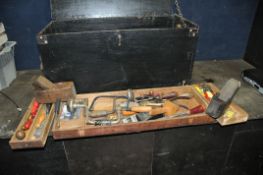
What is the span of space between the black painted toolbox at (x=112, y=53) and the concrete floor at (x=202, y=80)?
0.24m

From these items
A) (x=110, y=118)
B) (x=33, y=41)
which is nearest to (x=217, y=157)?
(x=110, y=118)

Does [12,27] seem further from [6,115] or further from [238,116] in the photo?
[238,116]

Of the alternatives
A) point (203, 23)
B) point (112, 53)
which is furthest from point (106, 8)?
point (203, 23)

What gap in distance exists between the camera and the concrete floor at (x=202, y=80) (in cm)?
93

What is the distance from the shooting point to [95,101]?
3.28 ft

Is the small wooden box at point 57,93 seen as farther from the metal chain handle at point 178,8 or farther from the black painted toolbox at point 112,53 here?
the metal chain handle at point 178,8

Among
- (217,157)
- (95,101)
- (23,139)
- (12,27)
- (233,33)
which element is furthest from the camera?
(233,33)

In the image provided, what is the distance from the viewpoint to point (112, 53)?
0.95m

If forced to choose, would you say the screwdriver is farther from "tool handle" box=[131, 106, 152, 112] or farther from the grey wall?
the grey wall

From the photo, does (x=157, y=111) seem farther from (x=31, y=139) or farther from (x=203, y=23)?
(x=203, y=23)

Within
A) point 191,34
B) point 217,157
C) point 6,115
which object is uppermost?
point 191,34

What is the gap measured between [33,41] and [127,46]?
27.1 inches

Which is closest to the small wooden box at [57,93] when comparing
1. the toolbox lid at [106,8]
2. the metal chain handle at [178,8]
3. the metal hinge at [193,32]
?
the toolbox lid at [106,8]

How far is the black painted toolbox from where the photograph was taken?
908 millimetres
